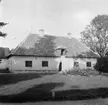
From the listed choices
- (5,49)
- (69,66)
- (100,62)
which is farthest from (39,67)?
(5,49)

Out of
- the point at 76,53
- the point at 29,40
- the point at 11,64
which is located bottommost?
the point at 11,64

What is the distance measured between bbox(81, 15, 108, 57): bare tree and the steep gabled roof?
7012 millimetres

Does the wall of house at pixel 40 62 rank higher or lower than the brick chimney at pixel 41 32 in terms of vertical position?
lower

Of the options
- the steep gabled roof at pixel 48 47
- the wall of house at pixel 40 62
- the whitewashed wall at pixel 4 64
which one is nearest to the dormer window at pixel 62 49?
the steep gabled roof at pixel 48 47

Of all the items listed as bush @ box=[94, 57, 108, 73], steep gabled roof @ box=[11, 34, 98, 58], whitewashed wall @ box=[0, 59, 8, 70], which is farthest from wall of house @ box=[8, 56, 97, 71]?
bush @ box=[94, 57, 108, 73]

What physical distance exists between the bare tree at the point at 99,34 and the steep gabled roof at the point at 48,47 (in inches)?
276

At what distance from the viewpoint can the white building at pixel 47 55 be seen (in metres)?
28.5

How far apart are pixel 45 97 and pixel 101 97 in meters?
4.39

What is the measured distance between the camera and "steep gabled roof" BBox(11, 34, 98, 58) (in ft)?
96.2

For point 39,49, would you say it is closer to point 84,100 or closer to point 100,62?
point 100,62

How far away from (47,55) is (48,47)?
265 cm

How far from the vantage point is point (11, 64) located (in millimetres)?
28156

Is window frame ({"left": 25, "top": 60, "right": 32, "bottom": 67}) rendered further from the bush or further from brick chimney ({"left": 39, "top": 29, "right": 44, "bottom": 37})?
the bush

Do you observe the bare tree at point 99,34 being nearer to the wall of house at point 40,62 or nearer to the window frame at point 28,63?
the wall of house at point 40,62
